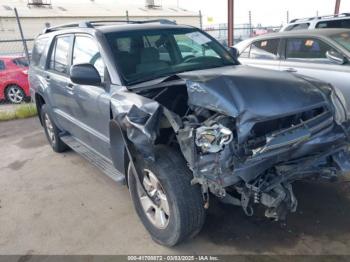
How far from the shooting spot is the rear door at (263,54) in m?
6.59

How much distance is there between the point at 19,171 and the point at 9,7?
29403 mm

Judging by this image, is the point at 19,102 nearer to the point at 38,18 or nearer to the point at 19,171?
the point at 19,171

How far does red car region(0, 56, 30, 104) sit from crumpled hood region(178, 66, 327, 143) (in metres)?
8.90

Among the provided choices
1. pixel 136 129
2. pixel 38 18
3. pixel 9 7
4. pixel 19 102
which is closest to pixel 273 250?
pixel 136 129

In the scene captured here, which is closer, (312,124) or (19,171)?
(312,124)

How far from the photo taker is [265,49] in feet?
22.6

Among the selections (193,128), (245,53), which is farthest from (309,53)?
(193,128)

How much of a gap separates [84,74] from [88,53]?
632 mm

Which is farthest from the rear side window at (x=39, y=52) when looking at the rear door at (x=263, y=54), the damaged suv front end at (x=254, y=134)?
the rear door at (x=263, y=54)

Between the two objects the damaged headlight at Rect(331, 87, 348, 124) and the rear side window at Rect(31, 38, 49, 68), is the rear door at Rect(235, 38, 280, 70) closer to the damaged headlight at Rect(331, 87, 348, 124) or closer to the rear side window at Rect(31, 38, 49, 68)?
the damaged headlight at Rect(331, 87, 348, 124)

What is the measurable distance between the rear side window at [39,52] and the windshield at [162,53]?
2095 mm

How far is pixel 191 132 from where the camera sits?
253 centimetres

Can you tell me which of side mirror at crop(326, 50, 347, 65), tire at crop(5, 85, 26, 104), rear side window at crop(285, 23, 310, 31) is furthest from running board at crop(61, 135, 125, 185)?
rear side window at crop(285, 23, 310, 31)

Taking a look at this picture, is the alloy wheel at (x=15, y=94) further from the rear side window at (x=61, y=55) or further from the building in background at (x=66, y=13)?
the building in background at (x=66, y=13)
